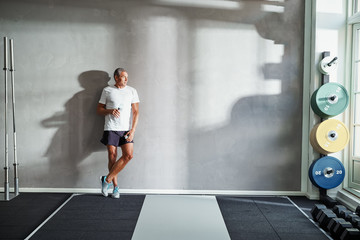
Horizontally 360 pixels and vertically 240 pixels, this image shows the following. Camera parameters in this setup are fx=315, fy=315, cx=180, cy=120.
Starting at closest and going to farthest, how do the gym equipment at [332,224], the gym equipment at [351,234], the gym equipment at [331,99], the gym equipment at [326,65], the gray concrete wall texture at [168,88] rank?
the gym equipment at [351,234]
the gym equipment at [332,224]
the gym equipment at [331,99]
the gym equipment at [326,65]
the gray concrete wall texture at [168,88]

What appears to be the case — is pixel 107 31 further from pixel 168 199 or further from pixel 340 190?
pixel 340 190

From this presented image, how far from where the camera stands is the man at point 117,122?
13.7ft

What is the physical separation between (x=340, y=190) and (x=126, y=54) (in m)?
3.46

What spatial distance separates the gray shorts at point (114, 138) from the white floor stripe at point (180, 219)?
A: 84 cm

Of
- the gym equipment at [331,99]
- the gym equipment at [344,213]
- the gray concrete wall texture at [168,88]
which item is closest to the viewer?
the gym equipment at [344,213]

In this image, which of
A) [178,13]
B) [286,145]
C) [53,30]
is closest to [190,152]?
A: [286,145]

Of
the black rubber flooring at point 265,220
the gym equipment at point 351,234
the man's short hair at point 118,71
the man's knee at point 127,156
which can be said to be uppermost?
the man's short hair at point 118,71

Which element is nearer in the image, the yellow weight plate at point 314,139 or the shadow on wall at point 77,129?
the yellow weight plate at point 314,139

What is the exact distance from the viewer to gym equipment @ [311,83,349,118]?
12.4 ft

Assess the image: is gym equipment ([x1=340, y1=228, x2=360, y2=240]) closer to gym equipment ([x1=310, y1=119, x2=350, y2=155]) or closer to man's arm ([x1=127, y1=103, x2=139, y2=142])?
gym equipment ([x1=310, y1=119, x2=350, y2=155])

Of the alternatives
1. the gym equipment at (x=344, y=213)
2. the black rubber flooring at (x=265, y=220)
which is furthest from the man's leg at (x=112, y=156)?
the gym equipment at (x=344, y=213)

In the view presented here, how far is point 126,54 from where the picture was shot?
4414mm

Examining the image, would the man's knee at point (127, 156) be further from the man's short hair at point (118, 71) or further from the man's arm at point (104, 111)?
the man's short hair at point (118, 71)

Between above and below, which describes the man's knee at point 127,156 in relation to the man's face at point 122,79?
below
